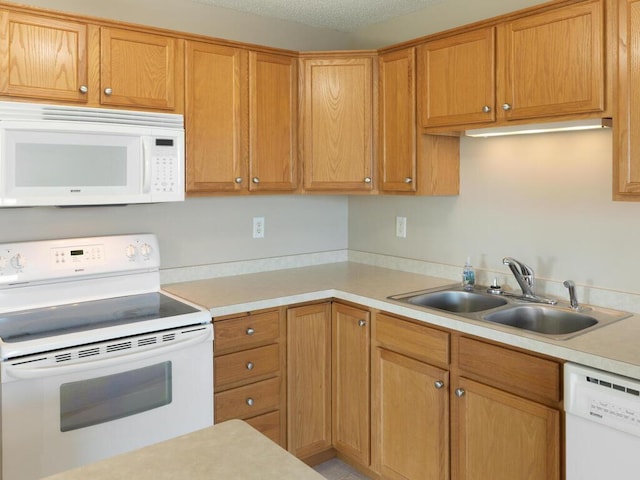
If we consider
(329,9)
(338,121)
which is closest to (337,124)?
(338,121)

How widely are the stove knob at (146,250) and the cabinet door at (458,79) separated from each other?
1.44m

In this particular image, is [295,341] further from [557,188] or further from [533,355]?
[557,188]

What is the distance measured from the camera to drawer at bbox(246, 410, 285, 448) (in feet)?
8.27

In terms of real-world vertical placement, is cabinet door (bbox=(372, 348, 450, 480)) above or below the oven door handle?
below

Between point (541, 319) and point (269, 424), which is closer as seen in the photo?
point (541, 319)

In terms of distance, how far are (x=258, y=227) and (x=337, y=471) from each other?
1.36 meters

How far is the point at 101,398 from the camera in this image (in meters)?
2.03

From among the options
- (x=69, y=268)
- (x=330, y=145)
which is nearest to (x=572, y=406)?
(x=330, y=145)

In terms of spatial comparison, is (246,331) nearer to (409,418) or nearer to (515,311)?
(409,418)

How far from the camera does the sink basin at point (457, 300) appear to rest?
2566mm

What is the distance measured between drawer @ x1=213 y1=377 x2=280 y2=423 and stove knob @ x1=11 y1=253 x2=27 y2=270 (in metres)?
0.98

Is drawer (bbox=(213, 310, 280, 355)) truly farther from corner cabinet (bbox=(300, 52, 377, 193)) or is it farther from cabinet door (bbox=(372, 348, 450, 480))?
corner cabinet (bbox=(300, 52, 377, 193))

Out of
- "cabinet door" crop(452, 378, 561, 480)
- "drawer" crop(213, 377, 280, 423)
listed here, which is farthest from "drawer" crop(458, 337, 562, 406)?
"drawer" crop(213, 377, 280, 423)

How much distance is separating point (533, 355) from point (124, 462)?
54.5 inches
